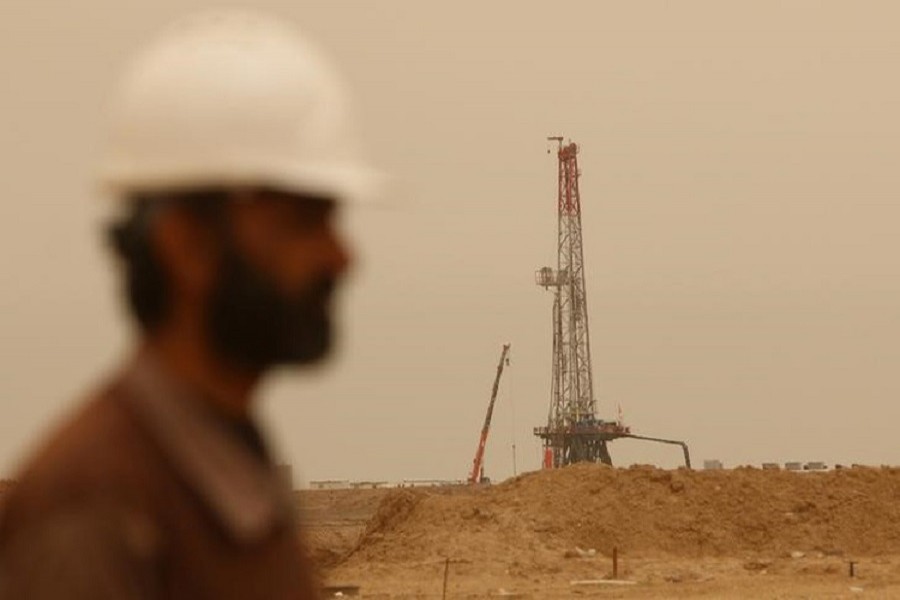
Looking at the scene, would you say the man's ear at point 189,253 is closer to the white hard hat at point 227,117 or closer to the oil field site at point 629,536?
the white hard hat at point 227,117

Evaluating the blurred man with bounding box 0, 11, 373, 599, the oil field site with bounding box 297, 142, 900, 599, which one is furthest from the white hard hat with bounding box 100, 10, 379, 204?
the oil field site with bounding box 297, 142, 900, 599

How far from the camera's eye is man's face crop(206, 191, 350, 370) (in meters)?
2.29

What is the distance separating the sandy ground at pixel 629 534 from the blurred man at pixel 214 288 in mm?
30451

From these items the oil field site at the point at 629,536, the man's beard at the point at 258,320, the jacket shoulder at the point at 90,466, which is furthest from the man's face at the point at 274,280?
the oil field site at the point at 629,536

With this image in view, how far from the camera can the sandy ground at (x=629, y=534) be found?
35062 millimetres

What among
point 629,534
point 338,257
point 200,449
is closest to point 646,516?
point 629,534

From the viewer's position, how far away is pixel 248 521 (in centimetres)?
222

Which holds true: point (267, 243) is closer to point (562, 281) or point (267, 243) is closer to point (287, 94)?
point (287, 94)

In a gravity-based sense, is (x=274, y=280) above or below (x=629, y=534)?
above

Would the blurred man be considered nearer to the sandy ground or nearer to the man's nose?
the man's nose

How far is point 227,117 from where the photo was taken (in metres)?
2.31

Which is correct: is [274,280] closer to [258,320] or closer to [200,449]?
[258,320]

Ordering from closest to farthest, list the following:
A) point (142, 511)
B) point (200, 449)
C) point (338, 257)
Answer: point (142, 511) < point (200, 449) < point (338, 257)

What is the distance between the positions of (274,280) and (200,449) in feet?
0.68
